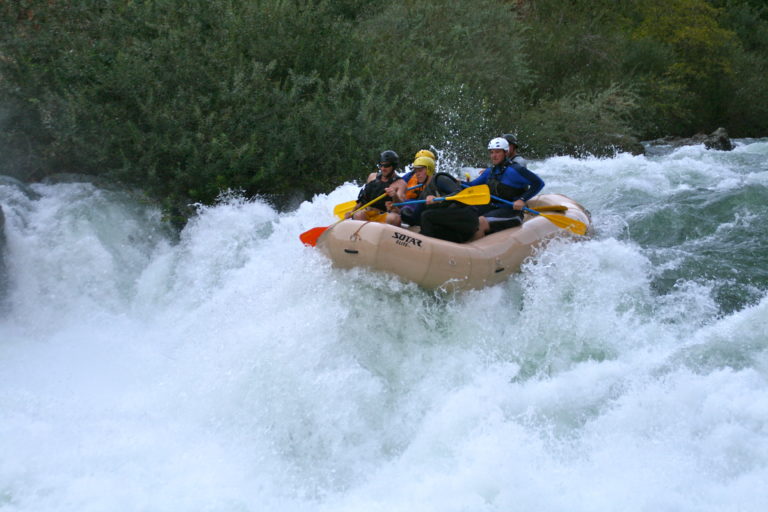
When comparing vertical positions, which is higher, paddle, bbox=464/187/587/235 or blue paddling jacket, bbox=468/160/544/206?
blue paddling jacket, bbox=468/160/544/206

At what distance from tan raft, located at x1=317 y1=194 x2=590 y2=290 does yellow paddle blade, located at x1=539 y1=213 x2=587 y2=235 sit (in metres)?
1.01

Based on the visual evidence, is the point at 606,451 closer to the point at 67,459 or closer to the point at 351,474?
the point at 351,474

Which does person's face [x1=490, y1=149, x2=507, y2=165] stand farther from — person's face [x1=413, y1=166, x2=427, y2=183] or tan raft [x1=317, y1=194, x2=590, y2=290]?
tan raft [x1=317, y1=194, x2=590, y2=290]

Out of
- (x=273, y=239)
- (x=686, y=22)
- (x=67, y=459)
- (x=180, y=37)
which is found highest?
(x=180, y=37)

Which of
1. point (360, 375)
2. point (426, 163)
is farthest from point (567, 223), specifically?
point (360, 375)

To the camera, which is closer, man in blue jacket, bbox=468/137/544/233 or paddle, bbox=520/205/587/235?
paddle, bbox=520/205/587/235

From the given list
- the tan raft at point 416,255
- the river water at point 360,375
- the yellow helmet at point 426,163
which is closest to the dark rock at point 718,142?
the river water at point 360,375

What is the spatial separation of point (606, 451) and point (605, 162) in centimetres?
792

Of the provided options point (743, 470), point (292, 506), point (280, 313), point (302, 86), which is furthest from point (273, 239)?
point (743, 470)

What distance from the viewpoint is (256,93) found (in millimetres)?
9031

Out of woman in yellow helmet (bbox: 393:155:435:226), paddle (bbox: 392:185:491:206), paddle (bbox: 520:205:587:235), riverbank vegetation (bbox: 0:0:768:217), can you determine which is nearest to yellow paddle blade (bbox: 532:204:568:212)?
paddle (bbox: 520:205:587:235)

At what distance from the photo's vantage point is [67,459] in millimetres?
4840

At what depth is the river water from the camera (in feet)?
14.5

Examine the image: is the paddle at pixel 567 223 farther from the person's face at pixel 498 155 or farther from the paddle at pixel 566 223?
the person's face at pixel 498 155
